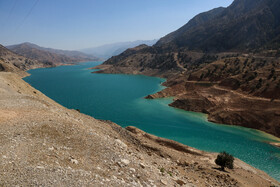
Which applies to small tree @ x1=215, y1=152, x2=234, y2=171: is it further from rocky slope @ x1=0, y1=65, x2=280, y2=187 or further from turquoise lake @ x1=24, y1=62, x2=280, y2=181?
turquoise lake @ x1=24, y1=62, x2=280, y2=181

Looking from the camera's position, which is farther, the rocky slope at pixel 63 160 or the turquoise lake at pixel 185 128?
the turquoise lake at pixel 185 128

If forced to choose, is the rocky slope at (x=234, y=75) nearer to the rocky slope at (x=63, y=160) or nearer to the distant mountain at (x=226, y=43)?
the distant mountain at (x=226, y=43)

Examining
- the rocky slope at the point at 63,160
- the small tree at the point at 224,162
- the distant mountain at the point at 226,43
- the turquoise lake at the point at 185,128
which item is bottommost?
the turquoise lake at the point at 185,128

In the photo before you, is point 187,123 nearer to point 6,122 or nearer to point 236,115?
point 236,115

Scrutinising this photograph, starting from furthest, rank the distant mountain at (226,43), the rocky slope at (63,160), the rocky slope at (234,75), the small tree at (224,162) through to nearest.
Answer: the distant mountain at (226,43), the rocky slope at (234,75), the small tree at (224,162), the rocky slope at (63,160)

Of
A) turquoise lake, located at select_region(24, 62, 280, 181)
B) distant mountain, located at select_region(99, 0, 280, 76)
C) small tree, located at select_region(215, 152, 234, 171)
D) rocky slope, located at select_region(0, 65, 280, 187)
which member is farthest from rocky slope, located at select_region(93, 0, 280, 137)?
rocky slope, located at select_region(0, 65, 280, 187)

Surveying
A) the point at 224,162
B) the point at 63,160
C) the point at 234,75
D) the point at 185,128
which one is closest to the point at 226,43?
the point at 234,75

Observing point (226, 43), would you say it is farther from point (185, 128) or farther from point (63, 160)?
point (63, 160)

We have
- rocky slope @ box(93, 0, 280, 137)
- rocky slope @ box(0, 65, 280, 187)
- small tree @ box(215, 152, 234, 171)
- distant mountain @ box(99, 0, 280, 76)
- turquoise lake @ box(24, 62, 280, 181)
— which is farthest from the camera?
distant mountain @ box(99, 0, 280, 76)

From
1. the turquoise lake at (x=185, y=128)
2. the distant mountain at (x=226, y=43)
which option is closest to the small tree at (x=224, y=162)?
the turquoise lake at (x=185, y=128)

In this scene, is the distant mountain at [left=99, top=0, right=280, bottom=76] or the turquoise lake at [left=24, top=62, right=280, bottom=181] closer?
the turquoise lake at [left=24, top=62, right=280, bottom=181]

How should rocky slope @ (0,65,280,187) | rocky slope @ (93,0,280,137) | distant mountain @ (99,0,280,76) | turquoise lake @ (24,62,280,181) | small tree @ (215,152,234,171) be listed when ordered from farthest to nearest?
distant mountain @ (99,0,280,76) < rocky slope @ (93,0,280,137) < turquoise lake @ (24,62,280,181) < small tree @ (215,152,234,171) < rocky slope @ (0,65,280,187)
